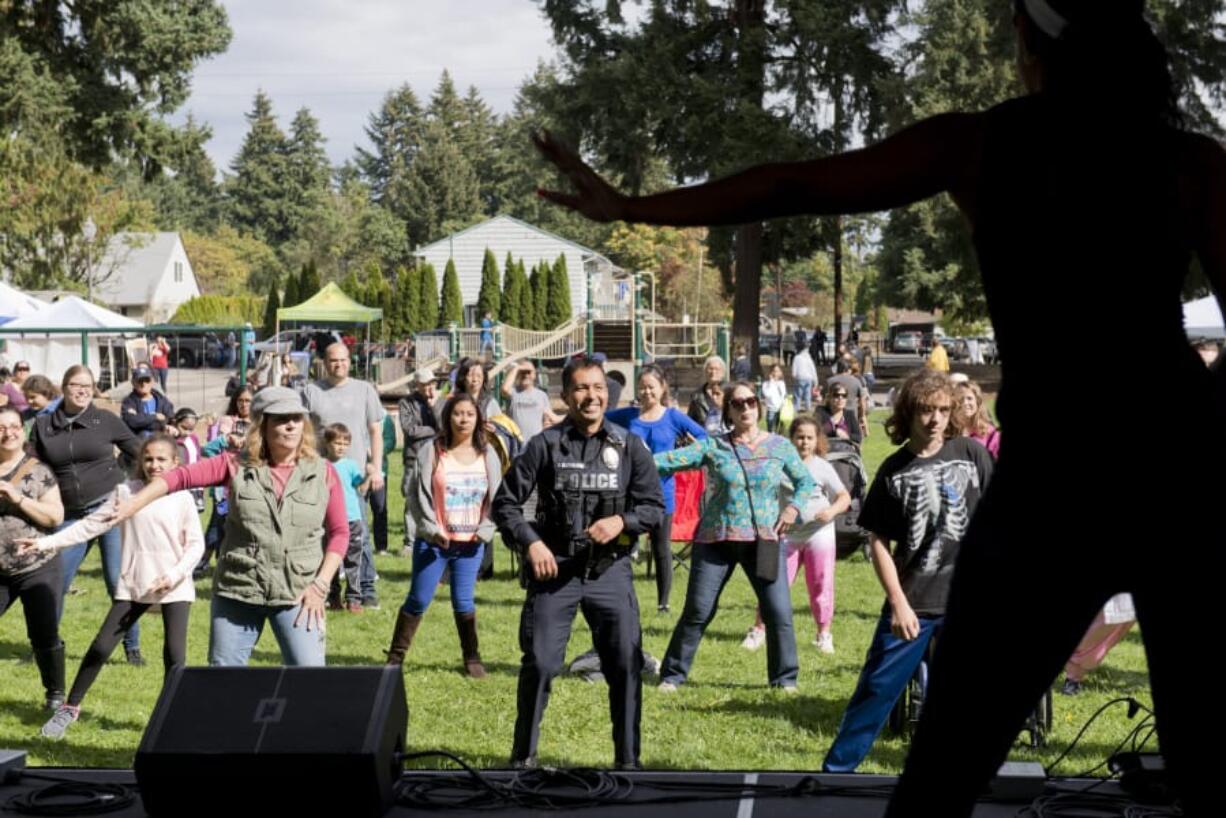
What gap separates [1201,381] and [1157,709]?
0.53 m

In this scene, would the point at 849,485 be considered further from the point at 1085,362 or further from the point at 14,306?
the point at 14,306

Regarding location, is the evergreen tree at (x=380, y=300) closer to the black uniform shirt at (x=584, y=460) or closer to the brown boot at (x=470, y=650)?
the brown boot at (x=470, y=650)

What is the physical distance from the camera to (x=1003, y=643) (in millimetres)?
2578

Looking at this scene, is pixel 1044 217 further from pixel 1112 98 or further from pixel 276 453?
pixel 276 453

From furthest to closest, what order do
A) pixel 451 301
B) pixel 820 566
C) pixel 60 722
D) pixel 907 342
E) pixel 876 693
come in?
1. pixel 907 342
2. pixel 451 301
3. pixel 820 566
4. pixel 60 722
5. pixel 876 693

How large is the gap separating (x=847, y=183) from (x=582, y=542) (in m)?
4.66

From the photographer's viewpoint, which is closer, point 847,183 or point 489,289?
point 847,183

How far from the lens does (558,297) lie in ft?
217

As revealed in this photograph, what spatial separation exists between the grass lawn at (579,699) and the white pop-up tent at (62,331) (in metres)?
11.2

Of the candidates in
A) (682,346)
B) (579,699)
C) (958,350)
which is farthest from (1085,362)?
(958,350)

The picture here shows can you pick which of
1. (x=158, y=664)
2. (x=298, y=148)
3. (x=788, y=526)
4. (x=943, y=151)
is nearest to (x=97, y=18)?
(x=158, y=664)

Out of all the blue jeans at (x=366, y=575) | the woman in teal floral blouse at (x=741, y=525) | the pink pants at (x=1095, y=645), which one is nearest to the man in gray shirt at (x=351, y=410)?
the blue jeans at (x=366, y=575)

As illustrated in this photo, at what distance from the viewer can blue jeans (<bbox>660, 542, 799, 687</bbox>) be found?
960 cm

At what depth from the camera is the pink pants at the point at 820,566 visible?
11.1 metres
